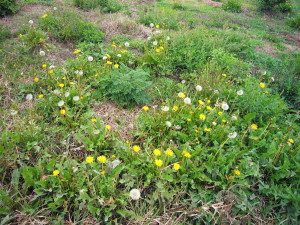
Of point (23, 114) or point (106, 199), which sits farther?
point (23, 114)

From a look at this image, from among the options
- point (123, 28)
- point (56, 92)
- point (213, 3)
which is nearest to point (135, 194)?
point (56, 92)

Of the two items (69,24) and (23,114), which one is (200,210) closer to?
(23,114)

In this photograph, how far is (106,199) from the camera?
2943 mm

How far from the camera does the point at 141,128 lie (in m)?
3.77

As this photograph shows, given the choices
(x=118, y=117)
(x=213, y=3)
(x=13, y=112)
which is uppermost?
(x=213, y=3)

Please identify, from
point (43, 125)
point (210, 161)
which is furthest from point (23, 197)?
point (210, 161)

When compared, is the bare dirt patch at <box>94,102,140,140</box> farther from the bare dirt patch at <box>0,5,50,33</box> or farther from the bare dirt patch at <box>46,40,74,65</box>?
the bare dirt patch at <box>0,5,50,33</box>

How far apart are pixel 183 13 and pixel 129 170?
18.7 ft

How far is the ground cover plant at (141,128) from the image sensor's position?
2982mm

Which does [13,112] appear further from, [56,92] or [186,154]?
[186,154]

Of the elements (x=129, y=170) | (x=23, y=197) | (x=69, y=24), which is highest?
(x=69, y=24)

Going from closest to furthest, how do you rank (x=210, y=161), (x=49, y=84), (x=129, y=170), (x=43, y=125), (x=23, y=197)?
(x=23, y=197), (x=129, y=170), (x=210, y=161), (x=43, y=125), (x=49, y=84)

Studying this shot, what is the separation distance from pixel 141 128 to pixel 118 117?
0.43m

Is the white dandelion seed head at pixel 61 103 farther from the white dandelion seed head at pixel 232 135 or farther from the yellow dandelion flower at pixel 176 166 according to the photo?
the white dandelion seed head at pixel 232 135
